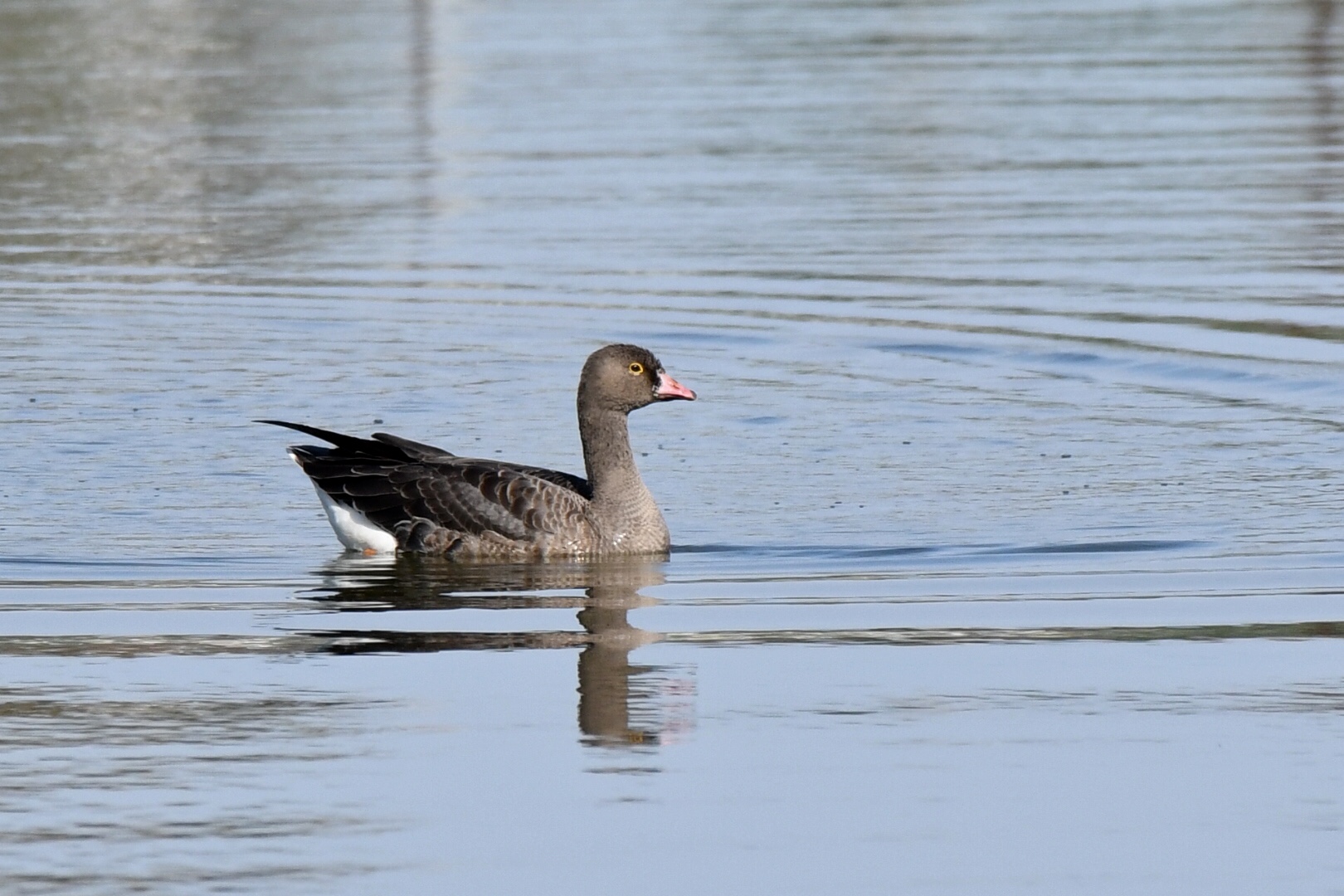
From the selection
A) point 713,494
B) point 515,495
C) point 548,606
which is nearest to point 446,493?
point 515,495

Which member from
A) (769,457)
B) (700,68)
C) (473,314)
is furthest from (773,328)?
(700,68)

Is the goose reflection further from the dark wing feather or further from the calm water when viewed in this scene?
the dark wing feather

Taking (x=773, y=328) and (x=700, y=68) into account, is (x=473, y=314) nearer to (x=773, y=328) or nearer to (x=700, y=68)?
(x=773, y=328)

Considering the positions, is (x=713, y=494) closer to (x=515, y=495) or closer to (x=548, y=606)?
(x=515, y=495)

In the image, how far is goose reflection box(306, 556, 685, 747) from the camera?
812 centimetres

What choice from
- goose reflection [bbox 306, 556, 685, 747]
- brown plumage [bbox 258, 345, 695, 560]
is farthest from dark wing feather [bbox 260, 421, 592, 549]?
goose reflection [bbox 306, 556, 685, 747]

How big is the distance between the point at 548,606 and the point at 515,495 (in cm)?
135

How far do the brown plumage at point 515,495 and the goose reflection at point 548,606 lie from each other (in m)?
0.12

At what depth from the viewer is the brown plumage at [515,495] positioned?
11.4 m

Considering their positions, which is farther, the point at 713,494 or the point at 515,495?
the point at 713,494

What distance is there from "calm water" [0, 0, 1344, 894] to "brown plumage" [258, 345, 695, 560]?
232mm

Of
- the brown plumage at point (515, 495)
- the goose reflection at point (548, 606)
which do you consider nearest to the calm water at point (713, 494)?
the goose reflection at point (548, 606)

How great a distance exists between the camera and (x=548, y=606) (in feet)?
33.2

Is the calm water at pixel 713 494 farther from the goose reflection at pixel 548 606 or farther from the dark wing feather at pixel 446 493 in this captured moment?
the dark wing feather at pixel 446 493
